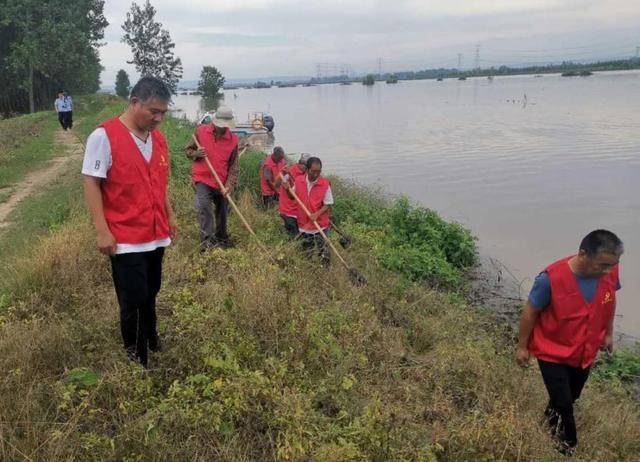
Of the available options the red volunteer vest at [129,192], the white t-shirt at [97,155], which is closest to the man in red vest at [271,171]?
the red volunteer vest at [129,192]

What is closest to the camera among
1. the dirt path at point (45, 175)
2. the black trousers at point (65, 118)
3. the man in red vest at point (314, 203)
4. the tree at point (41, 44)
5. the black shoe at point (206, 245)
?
the black shoe at point (206, 245)

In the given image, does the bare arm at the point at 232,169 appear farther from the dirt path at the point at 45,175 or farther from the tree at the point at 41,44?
the tree at the point at 41,44

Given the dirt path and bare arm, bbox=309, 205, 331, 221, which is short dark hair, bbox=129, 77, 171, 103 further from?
the dirt path

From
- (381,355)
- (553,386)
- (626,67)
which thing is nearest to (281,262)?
(381,355)

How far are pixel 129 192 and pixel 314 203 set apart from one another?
9.98 feet

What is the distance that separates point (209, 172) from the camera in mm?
5508

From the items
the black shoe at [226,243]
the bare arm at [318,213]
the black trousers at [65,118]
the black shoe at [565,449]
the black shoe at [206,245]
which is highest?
the black trousers at [65,118]

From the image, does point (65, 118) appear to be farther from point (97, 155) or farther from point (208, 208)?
point (97, 155)

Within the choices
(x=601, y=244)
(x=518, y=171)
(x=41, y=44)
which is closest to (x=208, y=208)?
(x=601, y=244)

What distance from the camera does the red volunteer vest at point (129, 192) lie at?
8.54 ft

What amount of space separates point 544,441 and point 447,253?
208 inches

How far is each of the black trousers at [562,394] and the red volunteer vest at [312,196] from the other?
3.05m

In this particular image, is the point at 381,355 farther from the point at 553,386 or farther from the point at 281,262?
the point at 281,262

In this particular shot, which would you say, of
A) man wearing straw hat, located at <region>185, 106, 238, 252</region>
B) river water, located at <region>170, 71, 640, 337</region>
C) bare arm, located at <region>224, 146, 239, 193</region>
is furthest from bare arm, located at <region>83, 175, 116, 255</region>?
river water, located at <region>170, 71, 640, 337</region>
